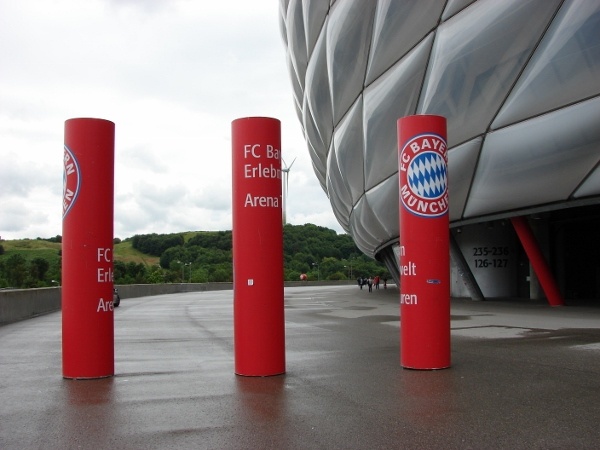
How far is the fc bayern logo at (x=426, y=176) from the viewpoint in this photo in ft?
26.9

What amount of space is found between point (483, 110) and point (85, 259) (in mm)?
12370

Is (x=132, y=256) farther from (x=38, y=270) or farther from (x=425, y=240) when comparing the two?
(x=425, y=240)

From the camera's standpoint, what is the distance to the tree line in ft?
262

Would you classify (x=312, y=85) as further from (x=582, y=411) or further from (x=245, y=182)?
(x=582, y=411)

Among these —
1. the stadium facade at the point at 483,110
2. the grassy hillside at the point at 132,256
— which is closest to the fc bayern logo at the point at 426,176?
the stadium facade at the point at 483,110

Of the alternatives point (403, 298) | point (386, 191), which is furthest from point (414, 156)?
point (386, 191)

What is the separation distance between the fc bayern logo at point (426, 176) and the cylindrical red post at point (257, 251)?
166 centimetres

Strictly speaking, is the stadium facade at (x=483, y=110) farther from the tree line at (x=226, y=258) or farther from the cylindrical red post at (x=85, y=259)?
the tree line at (x=226, y=258)

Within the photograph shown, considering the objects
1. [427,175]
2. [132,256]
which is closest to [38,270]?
[427,175]

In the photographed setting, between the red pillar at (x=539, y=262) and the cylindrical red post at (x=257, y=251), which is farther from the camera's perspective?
the red pillar at (x=539, y=262)

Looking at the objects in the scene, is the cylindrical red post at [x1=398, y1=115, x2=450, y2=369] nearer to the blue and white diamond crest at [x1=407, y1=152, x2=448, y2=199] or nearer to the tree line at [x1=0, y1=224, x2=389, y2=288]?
the blue and white diamond crest at [x1=407, y1=152, x2=448, y2=199]

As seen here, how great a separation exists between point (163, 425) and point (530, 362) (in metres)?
4.88

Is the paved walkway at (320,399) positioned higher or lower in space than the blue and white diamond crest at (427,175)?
lower

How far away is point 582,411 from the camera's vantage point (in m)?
5.44
